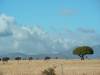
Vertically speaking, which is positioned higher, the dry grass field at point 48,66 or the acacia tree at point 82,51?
the acacia tree at point 82,51

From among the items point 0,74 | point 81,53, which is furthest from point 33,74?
point 81,53

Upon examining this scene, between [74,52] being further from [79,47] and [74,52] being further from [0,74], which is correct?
[0,74]

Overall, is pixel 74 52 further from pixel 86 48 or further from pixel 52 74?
pixel 52 74

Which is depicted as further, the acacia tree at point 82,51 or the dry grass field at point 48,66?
the acacia tree at point 82,51

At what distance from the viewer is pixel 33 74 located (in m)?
40.0


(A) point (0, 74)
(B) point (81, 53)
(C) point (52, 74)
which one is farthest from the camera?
(B) point (81, 53)

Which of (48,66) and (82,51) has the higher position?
(82,51)

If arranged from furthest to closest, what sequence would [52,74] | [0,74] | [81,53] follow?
[81,53]
[0,74]
[52,74]

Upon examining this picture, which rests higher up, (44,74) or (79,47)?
(79,47)

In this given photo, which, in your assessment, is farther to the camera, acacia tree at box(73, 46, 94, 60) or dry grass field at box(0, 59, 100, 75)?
acacia tree at box(73, 46, 94, 60)

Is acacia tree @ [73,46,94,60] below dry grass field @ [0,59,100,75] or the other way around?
the other way around

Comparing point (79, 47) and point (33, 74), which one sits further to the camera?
point (79, 47)

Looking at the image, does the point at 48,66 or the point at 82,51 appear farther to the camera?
the point at 82,51

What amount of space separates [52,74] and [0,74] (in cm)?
550
